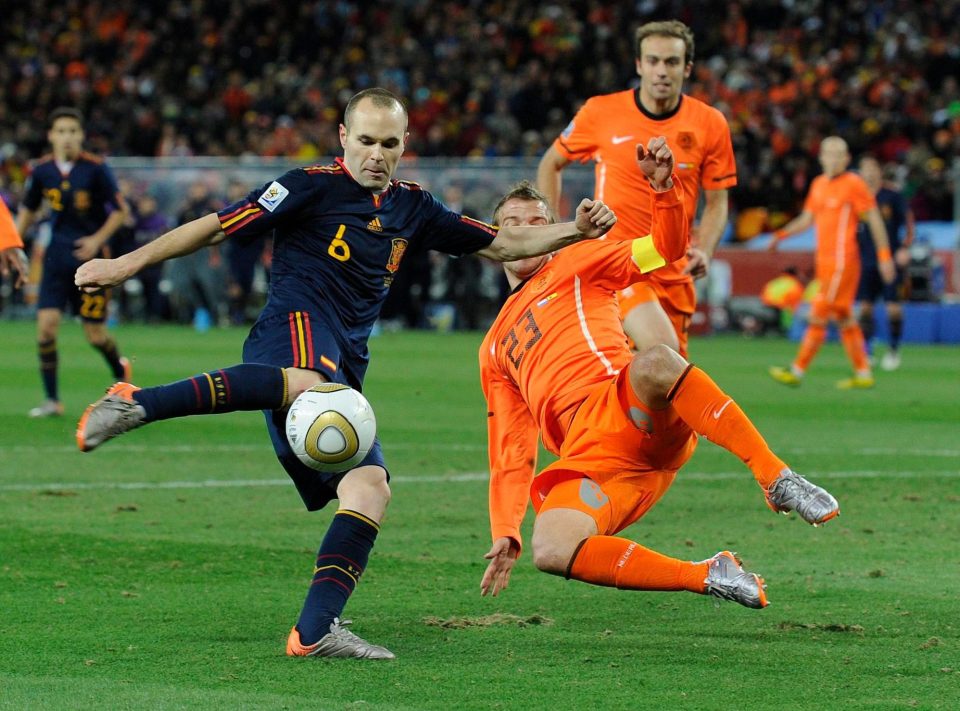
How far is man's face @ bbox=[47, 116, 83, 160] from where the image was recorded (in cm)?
1202

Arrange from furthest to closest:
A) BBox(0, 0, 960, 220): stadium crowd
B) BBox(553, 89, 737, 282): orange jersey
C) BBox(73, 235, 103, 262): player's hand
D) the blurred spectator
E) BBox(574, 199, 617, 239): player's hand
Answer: BBox(0, 0, 960, 220): stadium crowd
the blurred spectator
BBox(73, 235, 103, 262): player's hand
BBox(553, 89, 737, 282): orange jersey
BBox(574, 199, 617, 239): player's hand

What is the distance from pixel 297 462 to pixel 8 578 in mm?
1643

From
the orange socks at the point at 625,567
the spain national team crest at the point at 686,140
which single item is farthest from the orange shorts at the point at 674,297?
the orange socks at the point at 625,567

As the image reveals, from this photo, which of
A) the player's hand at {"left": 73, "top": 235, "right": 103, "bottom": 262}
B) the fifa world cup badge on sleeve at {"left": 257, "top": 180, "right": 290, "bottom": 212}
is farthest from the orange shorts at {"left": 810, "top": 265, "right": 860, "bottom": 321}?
the fifa world cup badge on sleeve at {"left": 257, "top": 180, "right": 290, "bottom": 212}

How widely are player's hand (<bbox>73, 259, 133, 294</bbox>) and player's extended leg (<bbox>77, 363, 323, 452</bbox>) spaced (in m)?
0.33

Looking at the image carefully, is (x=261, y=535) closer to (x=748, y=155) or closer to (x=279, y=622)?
(x=279, y=622)

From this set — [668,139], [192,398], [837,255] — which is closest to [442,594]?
[192,398]

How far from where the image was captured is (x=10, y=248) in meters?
8.17

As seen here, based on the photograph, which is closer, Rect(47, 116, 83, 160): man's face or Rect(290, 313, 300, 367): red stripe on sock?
Rect(290, 313, 300, 367): red stripe on sock

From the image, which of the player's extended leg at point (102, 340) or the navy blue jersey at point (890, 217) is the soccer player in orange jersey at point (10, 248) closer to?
the player's extended leg at point (102, 340)

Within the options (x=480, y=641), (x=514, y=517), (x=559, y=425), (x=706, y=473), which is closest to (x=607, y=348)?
(x=559, y=425)

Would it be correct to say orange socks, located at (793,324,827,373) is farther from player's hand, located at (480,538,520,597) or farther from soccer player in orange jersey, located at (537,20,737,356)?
player's hand, located at (480,538,520,597)

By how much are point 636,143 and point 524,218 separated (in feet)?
8.79

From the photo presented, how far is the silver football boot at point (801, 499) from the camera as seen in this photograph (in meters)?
4.70
